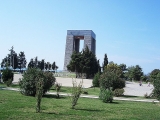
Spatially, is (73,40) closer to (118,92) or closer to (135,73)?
(135,73)

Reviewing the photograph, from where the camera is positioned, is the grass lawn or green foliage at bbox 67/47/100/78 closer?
the grass lawn

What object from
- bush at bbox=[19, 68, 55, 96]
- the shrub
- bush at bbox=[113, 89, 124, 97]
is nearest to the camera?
bush at bbox=[19, 68, 55, 96]

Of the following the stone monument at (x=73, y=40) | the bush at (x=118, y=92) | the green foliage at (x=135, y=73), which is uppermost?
the stone monument at (x=73, y=40)

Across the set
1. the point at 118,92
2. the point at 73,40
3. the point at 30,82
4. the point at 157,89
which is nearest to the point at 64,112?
the point at 30,82

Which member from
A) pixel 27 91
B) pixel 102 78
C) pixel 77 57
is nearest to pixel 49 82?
pixel 27 91

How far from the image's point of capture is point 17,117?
Answer: 26.4ft

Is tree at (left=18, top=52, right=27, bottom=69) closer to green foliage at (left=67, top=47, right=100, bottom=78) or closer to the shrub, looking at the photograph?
green foliage at (left=67, top=47, right=100, bottom=78)

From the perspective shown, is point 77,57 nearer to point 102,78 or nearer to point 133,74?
point 133,74

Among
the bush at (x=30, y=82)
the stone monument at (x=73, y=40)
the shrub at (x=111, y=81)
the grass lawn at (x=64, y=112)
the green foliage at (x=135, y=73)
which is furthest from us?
the green foliage at (x=135, y=73)

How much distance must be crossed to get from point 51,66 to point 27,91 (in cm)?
9988

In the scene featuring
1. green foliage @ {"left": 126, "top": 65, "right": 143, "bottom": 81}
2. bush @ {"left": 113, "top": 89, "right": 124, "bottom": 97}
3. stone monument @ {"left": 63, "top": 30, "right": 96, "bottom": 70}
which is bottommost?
bush @ {"left": 113, "top": 89, "right": 124, "bottom": 97}

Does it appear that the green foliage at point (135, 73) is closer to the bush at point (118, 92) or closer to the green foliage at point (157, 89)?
the bush at point (118, 92)

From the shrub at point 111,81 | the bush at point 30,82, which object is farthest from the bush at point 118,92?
the bush at point 30,82

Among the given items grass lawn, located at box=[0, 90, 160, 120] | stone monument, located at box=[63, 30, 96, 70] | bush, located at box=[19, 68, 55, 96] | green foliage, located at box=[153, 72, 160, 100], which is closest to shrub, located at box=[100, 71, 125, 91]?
green foliage, located at box=[153, 72, 160, 100]
